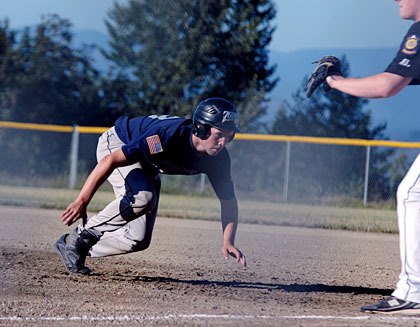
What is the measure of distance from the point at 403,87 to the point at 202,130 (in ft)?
4.40

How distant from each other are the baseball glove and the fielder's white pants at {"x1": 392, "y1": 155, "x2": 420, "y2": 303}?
0.70m

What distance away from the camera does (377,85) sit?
465 cm

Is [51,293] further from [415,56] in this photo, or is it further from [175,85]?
[175,85]

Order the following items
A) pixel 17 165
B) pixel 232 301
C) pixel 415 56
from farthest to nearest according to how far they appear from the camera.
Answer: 1. pixel 17 165
2. pixel 232 301
3. pixel 415 56

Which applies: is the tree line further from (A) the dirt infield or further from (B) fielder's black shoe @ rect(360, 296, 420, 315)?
(B) fielder's black shoe @ rect(360, 296, 420, 315)

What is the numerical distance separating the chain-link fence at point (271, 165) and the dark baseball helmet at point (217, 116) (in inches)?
427

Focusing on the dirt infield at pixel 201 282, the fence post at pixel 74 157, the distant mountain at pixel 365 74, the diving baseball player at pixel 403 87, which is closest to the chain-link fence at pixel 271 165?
the fence post at pixel 74 157

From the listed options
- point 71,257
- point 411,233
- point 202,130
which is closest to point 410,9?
point 411,233

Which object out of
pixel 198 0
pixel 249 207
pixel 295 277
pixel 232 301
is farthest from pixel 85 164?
pixel 232 301

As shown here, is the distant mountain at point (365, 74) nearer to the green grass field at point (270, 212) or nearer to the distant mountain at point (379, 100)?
the distant mountain at point (379, 100)

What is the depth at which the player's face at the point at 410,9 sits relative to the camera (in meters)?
4.65

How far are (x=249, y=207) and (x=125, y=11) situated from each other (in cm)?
986

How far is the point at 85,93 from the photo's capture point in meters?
23.0

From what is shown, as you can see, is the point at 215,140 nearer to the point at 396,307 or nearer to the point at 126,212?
the point at 126,212
